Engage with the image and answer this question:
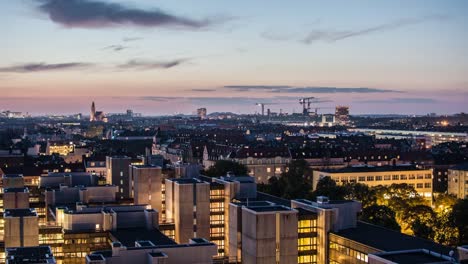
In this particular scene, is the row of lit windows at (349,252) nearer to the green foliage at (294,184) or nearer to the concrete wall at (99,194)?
the concrete wall at (99,194)

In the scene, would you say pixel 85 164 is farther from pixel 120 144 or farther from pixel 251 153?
pixel 120 144

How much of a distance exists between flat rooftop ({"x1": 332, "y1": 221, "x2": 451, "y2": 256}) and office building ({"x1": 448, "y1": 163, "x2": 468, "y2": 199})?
54598mm

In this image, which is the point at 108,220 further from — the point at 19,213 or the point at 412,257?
the point at 412,257

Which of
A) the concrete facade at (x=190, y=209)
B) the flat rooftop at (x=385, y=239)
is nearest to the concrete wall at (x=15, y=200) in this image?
the concrete facade at (x=190, y=209)

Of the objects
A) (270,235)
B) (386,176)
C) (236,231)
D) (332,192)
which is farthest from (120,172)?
(270,235)

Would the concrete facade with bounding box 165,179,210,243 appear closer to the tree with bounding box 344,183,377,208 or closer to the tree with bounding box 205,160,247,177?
the tree with bounding box 344,183,377,208

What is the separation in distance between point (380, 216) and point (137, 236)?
85.5ft

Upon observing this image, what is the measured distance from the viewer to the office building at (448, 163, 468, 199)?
96.8m

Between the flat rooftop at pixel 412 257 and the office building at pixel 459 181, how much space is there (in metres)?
66.0

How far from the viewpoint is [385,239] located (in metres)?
41.9

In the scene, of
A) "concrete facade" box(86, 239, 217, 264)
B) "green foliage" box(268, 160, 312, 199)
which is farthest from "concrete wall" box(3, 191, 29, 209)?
"concrete facade" box(86, 239, 217, 264)

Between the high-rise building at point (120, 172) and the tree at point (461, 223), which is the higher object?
the high-rise building at point (120, 172)

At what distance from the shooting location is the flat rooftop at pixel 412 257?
31703mm

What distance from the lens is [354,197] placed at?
2913 inches
